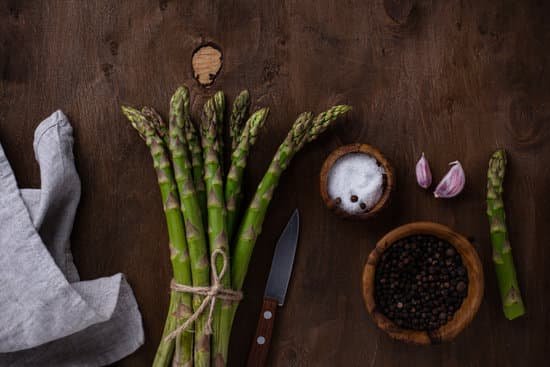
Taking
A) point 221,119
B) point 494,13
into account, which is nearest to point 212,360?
point 221,119

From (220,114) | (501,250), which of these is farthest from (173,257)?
(501,250)

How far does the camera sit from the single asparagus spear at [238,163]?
4.49 feet

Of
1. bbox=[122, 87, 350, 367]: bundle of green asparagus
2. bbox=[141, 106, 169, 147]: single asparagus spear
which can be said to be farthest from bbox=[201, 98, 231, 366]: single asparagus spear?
bbox=[141, 106, 169, 147]: single asparagus spear

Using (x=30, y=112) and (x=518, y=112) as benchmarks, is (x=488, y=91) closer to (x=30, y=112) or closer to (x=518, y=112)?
(x=518, y=112)

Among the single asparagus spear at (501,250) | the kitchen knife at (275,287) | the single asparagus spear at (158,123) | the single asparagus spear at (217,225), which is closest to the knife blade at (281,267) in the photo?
the kitchen knife at (275,287)

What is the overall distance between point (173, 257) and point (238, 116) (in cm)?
37

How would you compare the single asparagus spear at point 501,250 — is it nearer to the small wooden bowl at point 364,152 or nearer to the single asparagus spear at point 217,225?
the small wooden bowl at point 364,152

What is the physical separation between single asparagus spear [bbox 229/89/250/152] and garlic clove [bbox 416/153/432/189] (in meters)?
0.45

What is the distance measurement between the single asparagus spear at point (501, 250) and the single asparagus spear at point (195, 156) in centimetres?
69

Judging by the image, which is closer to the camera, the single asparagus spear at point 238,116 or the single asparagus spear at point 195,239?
the single asparagus spear at point 195,239

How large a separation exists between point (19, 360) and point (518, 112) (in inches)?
53.8

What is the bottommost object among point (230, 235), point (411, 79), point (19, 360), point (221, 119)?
point (19, 360)

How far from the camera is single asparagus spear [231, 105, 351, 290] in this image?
136cm

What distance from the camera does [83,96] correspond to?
58.4 inches
